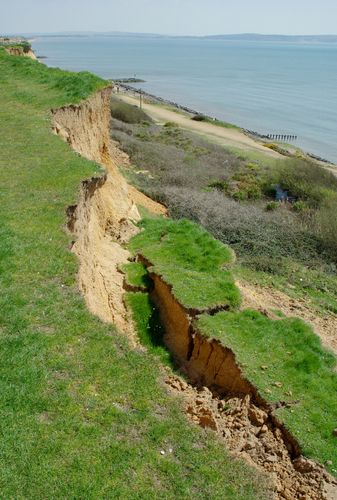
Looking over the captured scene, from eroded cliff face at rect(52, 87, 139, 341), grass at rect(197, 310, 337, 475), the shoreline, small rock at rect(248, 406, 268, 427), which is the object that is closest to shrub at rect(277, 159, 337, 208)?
the shoreline

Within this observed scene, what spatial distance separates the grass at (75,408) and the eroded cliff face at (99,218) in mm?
1075

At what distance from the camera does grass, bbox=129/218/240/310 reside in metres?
14.1

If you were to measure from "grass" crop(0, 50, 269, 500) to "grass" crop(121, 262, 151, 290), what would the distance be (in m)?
3.77

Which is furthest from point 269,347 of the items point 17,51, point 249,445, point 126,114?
point 126,114

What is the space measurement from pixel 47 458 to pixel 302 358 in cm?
738

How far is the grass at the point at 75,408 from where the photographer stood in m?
7.22

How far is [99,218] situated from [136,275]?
4114 mm

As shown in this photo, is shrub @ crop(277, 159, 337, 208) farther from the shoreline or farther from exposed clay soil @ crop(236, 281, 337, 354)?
the shoreline

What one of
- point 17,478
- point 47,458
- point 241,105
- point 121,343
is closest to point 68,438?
point 47,458

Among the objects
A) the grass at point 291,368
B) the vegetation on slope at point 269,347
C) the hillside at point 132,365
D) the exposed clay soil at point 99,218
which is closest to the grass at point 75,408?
the hillside at point 132,365

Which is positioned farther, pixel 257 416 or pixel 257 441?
pixel 257 416

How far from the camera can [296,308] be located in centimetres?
1916

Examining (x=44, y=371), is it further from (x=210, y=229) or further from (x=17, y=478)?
(x=210, y=229)

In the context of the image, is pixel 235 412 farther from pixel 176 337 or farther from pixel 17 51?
pixel 17 51
